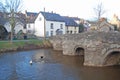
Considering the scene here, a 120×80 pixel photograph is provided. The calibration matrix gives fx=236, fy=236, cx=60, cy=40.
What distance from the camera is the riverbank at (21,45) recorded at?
41625 mm

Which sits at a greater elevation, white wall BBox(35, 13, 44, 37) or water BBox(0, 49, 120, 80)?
white wall BBox(35, 13, 44, 37)

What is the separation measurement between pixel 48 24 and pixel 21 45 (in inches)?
769

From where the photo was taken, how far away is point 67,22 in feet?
233

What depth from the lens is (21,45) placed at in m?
44.2

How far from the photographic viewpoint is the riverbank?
41.6 m

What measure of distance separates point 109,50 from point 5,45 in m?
22.5

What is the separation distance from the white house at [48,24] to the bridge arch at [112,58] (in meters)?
35.0

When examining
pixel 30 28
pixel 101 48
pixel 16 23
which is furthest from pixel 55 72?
pixel 30 28

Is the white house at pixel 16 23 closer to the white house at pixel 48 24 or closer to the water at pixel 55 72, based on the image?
the white house at pixel 48 24

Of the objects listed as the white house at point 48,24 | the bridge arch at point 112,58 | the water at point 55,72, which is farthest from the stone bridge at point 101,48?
the white house at point 48,24

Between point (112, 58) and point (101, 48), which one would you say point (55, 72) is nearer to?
point (101, 48)

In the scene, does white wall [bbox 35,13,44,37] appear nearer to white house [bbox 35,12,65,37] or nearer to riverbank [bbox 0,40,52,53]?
white house [bbox 35,12,65,37]

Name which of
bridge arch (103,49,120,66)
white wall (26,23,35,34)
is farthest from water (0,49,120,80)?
white wall (26,23,35,34)

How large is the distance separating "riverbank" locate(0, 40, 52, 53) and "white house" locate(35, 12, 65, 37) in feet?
42.0
